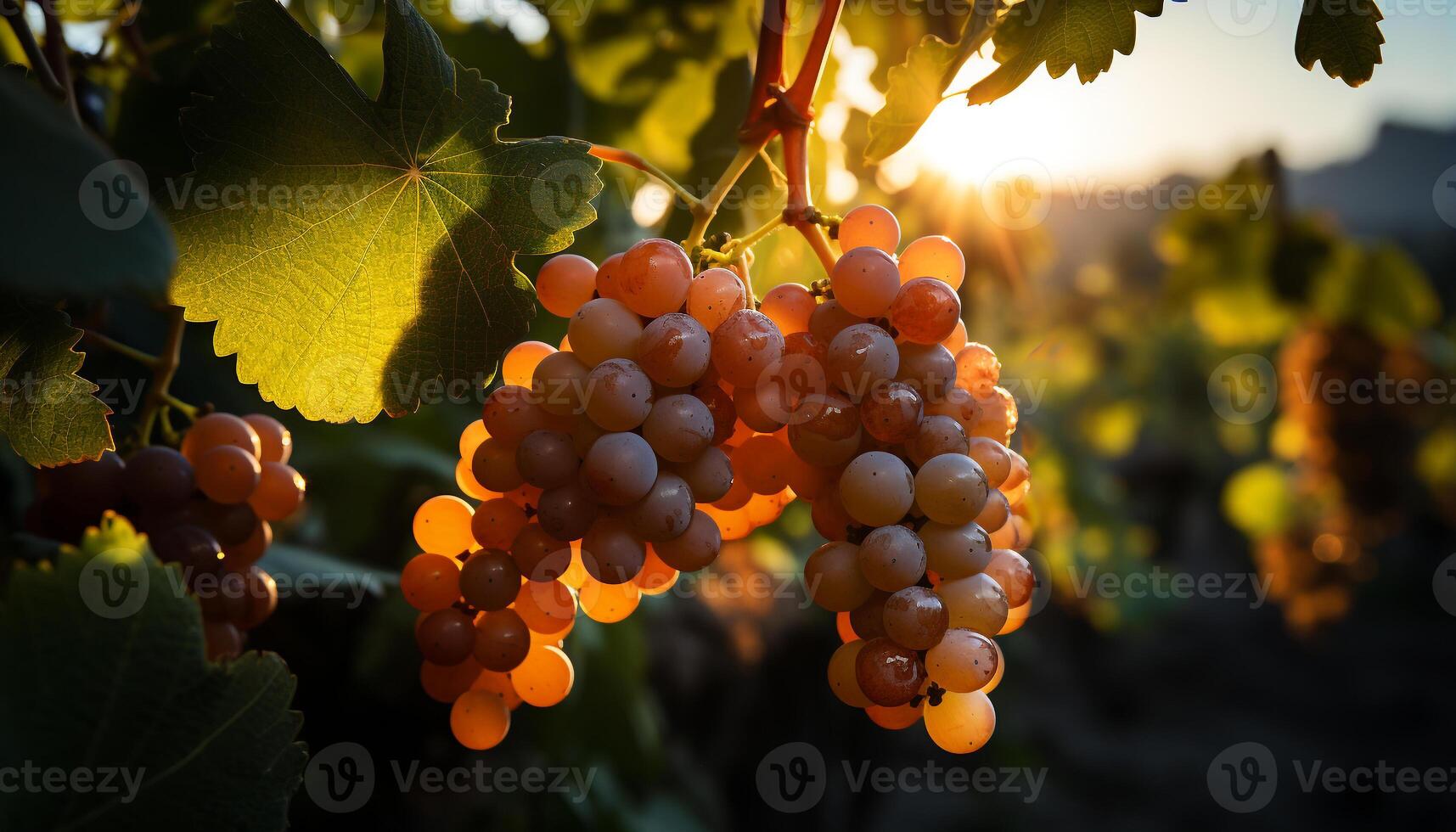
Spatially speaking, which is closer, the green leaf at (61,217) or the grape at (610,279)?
the green leaf at (61,217)

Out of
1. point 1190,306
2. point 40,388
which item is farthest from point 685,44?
point 1190,306

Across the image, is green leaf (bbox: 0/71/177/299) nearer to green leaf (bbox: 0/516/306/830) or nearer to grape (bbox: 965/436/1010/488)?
green leaf (bbox: 0/516/306/830)

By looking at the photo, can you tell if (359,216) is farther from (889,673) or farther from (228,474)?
(889,673)

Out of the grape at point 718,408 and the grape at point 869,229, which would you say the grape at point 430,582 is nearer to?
the grape at point 718,408

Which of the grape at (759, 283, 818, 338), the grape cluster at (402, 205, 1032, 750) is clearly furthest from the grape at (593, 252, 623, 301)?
the grape at (759, 283, 818, 338)

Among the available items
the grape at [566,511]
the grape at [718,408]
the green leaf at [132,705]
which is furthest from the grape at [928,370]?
the green leaf at [132,705]

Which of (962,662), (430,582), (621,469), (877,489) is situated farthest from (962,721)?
(430,582)
